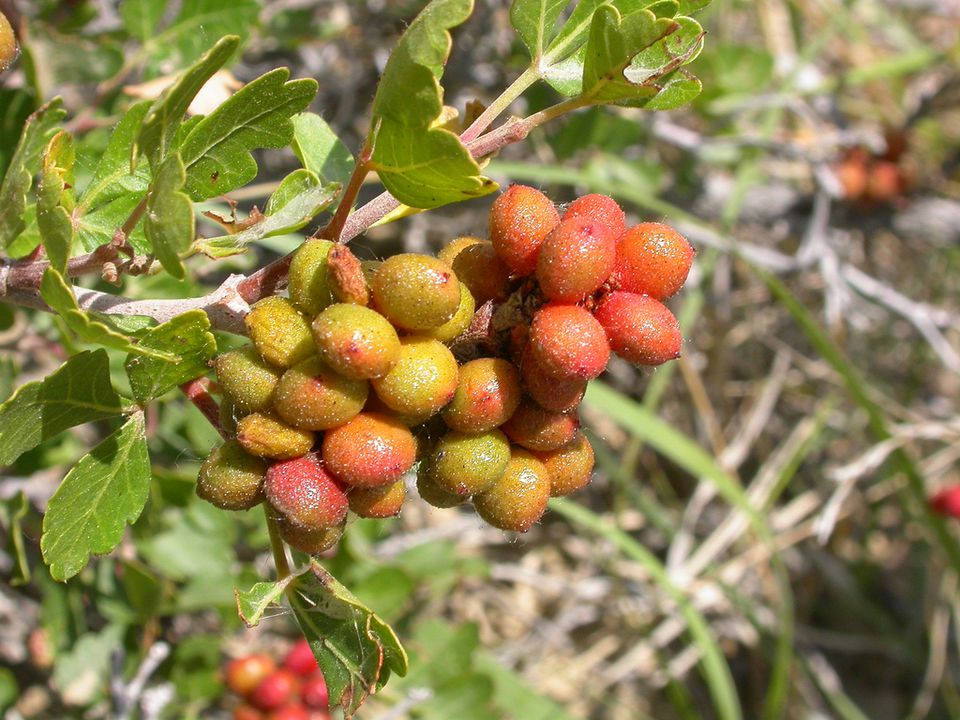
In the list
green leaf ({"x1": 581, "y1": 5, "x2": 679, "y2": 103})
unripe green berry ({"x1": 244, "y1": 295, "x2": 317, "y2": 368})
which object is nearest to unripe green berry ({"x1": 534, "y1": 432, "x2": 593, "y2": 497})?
unripe green berry ({"x1": 244, "y1": 295, "x2": 317, "y2": 368})

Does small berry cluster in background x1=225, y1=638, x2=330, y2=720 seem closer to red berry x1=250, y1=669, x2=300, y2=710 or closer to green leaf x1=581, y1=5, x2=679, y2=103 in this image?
red berry x1=250, y1=669, x2=300, y2=710

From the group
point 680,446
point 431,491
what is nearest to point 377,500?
point 431,491

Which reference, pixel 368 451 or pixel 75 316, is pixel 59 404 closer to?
pixel 75 316

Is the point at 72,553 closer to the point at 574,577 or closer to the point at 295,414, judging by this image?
the point at 295,414

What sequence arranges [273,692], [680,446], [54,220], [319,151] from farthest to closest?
[680,446]
[273,692]
[319,151]
[54,220]

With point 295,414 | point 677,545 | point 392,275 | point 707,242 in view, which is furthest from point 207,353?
point 677,545

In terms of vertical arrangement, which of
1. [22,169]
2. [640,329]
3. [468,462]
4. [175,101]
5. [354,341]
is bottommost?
[468,462]
